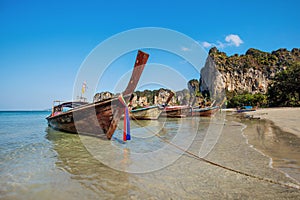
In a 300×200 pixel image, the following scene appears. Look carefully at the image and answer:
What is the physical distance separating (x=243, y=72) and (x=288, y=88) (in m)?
67.1

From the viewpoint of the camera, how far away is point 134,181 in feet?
12.5

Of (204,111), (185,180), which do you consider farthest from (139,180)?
(204,111)

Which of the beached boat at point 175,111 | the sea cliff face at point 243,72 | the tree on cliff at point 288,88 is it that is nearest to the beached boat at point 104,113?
the beached boat at point 175,111

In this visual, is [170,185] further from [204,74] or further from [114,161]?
[204,74]

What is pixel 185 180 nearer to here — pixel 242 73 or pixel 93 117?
pixel 93 117

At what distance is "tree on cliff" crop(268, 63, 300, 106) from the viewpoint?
1848 inches

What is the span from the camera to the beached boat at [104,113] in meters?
7.27

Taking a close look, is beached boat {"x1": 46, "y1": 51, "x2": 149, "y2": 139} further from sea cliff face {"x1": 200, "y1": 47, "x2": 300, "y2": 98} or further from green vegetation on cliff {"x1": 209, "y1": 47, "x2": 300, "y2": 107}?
sea cliff face {"x1": 200, "y1": 47, "x2": 300, "y2": 98}

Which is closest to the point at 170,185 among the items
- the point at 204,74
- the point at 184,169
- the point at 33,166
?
the point at 184,169

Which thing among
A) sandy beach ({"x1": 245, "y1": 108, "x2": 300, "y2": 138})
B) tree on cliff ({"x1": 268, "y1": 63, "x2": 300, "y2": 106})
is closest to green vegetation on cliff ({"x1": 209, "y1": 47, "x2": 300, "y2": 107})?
tree on cliff ({"x1": 268, "y1": 63, "x2": 300, "y2": 106})

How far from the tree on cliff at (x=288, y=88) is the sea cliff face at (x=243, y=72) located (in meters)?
52.4

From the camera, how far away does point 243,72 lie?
11062cm

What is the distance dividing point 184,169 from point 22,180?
3845 millimetres

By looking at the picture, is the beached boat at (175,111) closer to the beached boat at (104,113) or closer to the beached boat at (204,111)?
the beached boat at (204,111)
